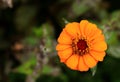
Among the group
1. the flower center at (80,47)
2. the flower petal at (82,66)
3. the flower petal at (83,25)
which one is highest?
the flower petal at (83,25)

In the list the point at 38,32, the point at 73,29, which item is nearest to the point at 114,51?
the point at 73,29

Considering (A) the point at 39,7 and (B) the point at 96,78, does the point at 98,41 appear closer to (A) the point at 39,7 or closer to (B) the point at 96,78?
(B) the point at 96,78

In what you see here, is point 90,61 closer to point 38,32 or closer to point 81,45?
point 81,45

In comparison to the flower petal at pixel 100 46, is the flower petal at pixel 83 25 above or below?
above

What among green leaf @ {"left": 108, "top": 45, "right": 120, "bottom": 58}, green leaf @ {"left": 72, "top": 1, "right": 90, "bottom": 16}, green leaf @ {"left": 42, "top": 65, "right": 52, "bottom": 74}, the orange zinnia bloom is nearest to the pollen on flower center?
the orange zinnia bloom

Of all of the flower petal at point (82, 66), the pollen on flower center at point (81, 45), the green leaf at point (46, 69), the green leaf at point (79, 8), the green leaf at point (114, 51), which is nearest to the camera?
the flower petal at point (82, 66)

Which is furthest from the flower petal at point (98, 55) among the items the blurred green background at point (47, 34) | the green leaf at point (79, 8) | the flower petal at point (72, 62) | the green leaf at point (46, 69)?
the green leaf at point (79, 8)

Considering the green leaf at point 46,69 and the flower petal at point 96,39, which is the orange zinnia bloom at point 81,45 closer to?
the flower petal at point 96,39
